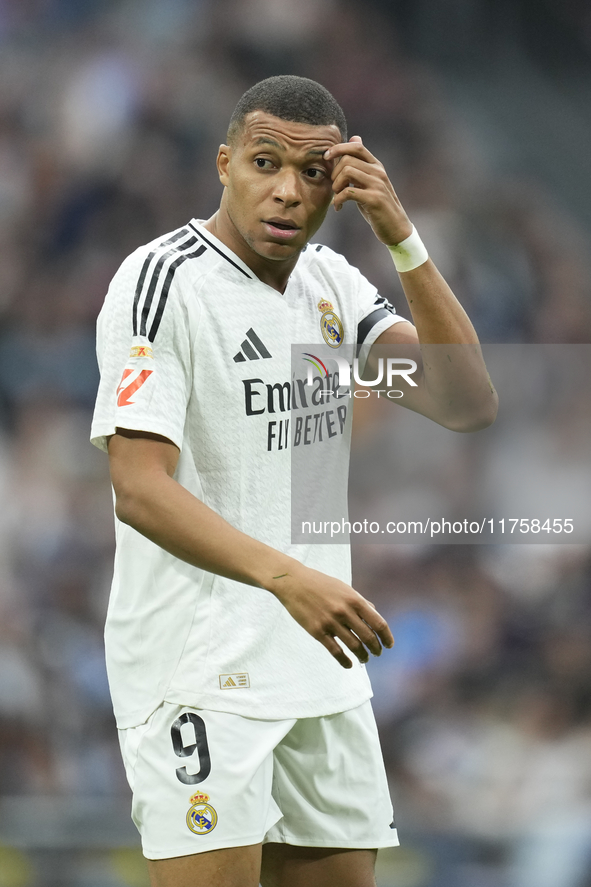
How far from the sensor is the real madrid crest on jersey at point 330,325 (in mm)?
2023

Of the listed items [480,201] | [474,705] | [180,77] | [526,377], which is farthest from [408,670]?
[180,77]

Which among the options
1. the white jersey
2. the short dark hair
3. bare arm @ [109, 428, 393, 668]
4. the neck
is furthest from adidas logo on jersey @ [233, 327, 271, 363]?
the short dark hair

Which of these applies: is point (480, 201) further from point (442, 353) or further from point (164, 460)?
point (164, 460)

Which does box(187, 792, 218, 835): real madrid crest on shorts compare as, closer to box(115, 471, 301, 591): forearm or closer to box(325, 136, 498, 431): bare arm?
box(115, 471, 301, 591): forearm

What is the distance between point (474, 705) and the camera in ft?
12.6

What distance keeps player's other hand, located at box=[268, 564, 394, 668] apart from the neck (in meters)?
0.69

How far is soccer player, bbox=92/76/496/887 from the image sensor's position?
1.70m

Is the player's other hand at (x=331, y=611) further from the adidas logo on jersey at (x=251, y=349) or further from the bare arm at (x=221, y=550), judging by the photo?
the adidas logo on jersey at (x=251, y=349)

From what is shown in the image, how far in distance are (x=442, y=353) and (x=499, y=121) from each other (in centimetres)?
294

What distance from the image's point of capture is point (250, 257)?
6.30 ft

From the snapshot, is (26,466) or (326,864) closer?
(326,864)

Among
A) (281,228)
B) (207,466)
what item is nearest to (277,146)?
(281,228)

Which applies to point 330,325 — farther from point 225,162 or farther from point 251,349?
point 225,162

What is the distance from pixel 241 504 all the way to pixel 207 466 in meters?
0.09
